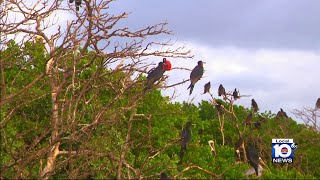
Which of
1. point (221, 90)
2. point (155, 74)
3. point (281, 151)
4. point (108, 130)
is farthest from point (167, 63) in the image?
point (221, 90)

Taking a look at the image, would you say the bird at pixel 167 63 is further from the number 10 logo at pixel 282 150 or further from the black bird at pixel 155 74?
the number 10 logo at pixel 282 150

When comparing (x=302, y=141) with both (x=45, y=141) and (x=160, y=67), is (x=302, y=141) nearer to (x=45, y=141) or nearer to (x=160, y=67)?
(x=45, y=141)

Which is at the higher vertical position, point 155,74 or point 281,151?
point 155,74

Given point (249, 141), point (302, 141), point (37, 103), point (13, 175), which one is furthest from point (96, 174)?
point (302, 141)

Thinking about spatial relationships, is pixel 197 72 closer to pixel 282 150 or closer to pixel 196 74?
pixel 196 74

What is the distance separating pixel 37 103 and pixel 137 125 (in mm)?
2421

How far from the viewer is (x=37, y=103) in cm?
1462

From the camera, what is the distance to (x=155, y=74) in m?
10.4

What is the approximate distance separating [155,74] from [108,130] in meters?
2.72

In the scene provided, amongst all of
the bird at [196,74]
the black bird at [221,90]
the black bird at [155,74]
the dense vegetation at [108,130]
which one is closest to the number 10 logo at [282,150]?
the dense vegetation at [108,130]

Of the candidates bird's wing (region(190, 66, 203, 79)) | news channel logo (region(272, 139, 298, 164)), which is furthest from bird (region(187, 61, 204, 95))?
news channel logo (region(272, 139, 298, 164))

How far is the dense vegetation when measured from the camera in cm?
1023

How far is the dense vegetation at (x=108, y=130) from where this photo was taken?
10234 mm

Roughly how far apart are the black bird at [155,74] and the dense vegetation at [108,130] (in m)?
0.39
